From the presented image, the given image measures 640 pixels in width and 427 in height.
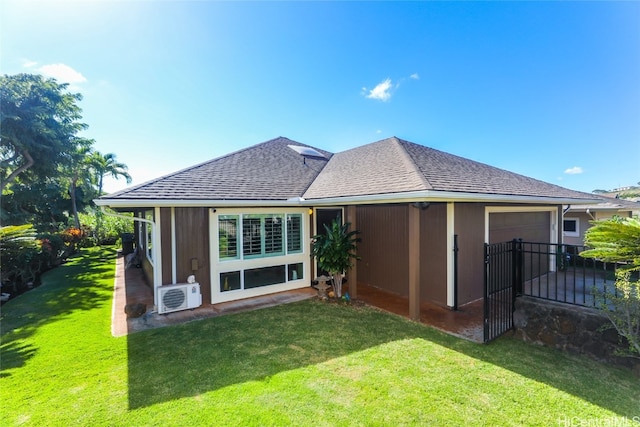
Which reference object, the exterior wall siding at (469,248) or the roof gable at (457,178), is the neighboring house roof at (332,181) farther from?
the exterior wall siding at (469,248)

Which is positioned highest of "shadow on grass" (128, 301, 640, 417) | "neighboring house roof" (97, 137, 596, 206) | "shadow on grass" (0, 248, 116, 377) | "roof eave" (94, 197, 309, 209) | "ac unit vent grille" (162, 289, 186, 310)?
"neighboring house roof" (97, 137, 596, 206)

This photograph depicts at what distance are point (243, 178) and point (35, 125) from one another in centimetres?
1568

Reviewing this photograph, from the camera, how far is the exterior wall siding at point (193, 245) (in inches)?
285

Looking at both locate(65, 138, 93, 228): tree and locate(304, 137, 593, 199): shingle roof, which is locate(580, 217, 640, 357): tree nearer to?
locate(304, 137, 593, 199): shingle roof

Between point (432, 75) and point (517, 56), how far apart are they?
3354 mm

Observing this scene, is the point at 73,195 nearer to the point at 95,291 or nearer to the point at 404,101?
the point at 95,291

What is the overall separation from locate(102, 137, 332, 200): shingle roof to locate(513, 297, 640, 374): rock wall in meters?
6.51

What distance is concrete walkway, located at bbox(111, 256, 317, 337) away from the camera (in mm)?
6254

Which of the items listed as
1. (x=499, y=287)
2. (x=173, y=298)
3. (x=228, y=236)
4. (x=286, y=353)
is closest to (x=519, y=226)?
(x=499, y=287)

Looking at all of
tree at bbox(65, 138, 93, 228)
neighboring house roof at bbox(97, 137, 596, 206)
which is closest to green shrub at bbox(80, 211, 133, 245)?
tree at bbox(65, 138, 93, 228)

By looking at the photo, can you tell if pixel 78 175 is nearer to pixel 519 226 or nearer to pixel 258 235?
pixel 258 235

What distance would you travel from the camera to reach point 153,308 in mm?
7234

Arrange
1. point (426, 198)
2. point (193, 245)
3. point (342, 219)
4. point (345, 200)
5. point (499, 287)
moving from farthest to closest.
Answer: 1. point (342, 219)
2. point (193, 245)
3. point (345, 200)
4. point (499, 287)
5. point (426, 198)

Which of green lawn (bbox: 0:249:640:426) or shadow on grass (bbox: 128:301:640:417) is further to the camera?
shadow on grass (bbox: 128:301:640:417)
